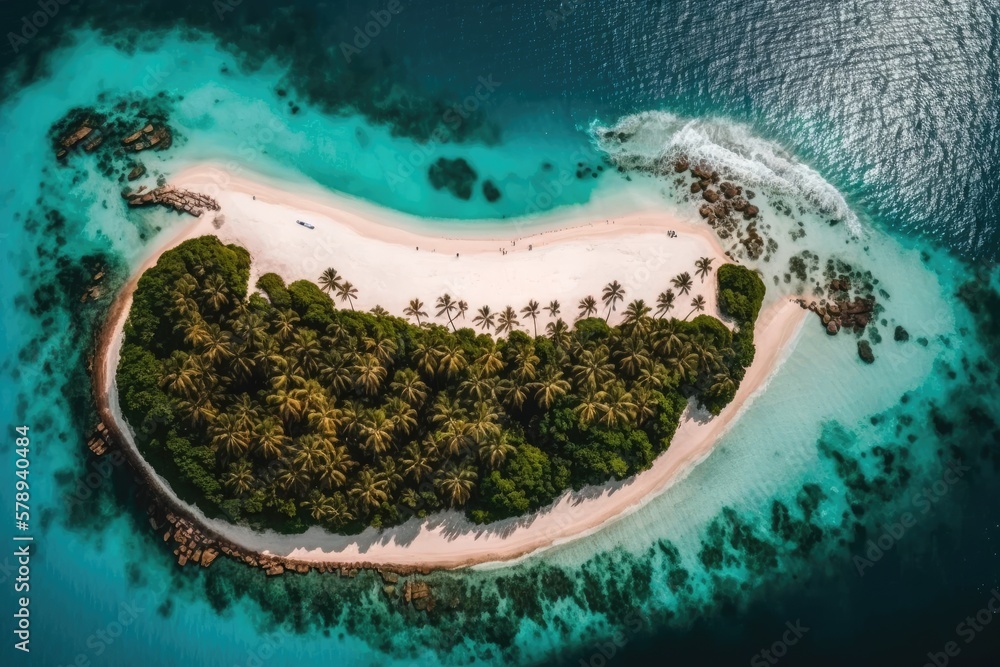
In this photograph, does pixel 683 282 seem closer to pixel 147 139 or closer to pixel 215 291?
pixel 215 291

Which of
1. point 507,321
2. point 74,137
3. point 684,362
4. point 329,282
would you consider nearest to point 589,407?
point 684,362

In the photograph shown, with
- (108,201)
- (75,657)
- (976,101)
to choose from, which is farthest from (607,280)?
(75,657)

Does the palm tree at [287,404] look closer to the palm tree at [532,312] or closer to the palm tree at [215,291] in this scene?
the palm tree at [215,291]

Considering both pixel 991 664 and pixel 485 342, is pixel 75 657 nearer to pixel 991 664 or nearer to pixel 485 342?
pixel 485 342

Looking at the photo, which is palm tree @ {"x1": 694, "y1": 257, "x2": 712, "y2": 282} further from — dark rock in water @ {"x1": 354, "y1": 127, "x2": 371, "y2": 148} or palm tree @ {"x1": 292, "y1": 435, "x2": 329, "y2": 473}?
palm tree @ {"x1": 292, "y1": 435, "x2": 329, "y2": 473}

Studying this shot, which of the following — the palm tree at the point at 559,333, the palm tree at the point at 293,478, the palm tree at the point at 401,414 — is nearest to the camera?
the palm tree at the point at 293,478

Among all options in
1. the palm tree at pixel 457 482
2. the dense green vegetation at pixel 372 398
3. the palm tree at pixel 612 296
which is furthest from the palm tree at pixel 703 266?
A: the palm tree at pixel 457 482
